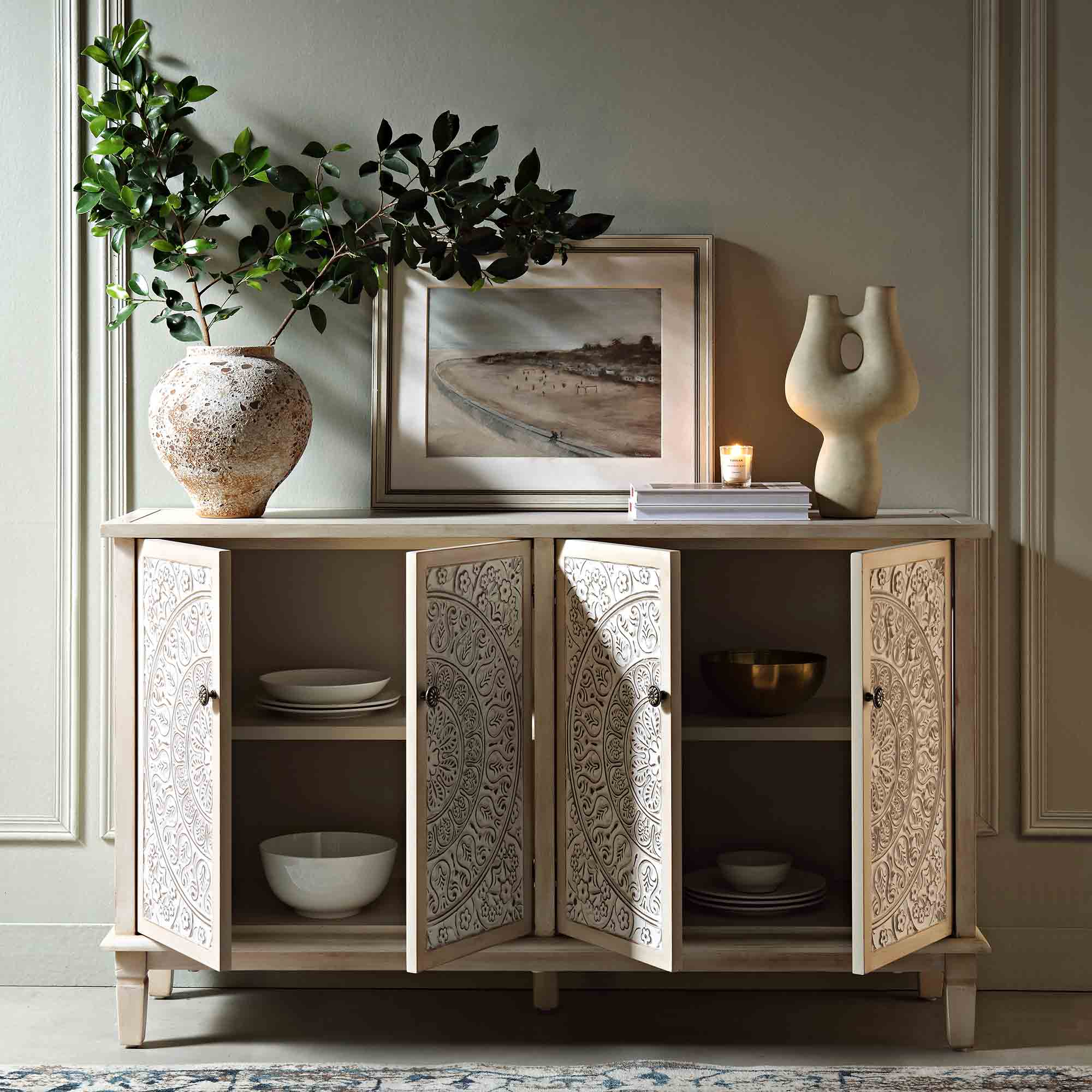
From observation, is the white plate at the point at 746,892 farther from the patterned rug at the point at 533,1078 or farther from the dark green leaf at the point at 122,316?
the dark green leaf at the point at 122,316

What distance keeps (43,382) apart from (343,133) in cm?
80

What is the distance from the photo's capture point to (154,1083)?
7.08 ft

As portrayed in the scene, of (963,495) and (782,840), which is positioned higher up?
(963,495)

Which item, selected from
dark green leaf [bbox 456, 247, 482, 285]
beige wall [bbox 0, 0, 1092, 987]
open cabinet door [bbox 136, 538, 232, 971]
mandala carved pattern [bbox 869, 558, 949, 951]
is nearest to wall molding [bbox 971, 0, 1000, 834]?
beige wall [bbox 0, 0, 1092, 987]

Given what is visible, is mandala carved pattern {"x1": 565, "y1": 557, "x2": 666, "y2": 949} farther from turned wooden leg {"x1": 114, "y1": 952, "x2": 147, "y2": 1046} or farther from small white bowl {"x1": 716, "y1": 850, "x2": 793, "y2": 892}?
turned wooden leg {"x1": 114, "y1": 952, "x2": 147, "y2": 1046}

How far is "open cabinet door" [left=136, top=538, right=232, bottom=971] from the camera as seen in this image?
6.97ft

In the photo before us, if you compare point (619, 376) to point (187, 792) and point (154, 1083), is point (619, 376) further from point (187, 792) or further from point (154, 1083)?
point (154, 1083)

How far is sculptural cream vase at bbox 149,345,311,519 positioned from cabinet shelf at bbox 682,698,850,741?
2.93 ft

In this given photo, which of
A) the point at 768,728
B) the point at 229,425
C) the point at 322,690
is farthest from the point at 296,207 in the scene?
the point at 768,728

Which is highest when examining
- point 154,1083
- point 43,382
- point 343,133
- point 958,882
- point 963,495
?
point 343,133

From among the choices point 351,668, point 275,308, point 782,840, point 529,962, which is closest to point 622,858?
point 529,962

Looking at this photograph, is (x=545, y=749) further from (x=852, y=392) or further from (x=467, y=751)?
(x=852, y=392)

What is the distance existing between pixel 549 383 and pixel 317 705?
31.2 inches

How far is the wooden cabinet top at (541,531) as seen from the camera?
2207mm
